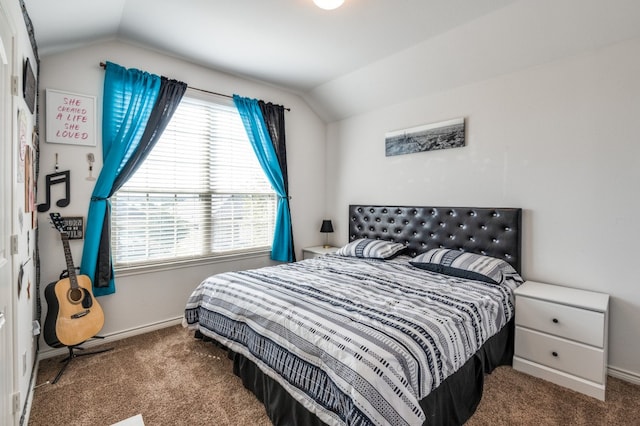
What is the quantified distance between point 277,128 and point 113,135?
1694mm

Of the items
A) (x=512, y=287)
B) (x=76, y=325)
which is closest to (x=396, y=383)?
(x=512, y=287)

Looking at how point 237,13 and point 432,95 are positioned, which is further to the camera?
point 432,95

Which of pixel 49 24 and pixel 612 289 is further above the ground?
pixel 49 24

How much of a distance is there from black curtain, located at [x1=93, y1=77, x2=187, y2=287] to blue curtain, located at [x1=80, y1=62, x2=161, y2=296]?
14mm

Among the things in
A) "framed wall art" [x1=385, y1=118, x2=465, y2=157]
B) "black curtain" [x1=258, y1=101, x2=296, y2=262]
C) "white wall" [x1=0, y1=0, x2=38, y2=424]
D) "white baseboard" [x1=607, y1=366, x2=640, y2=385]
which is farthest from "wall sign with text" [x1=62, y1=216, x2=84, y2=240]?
"white baseboard" [x1=607, y1=366, x2=640, y2=385]

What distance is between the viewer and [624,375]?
2.21 meters

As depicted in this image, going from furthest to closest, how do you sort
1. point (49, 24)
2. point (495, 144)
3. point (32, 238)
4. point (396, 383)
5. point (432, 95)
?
point (432, 95) → point (495, 144) → point (32, 238) → point (49, 24) → point (396, 383)

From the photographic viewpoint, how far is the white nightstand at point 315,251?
152 inches

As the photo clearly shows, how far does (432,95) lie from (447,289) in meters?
2.04

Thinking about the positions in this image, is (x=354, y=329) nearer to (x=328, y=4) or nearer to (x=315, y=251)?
(x=328, y=4)

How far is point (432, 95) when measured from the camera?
3.25 meters

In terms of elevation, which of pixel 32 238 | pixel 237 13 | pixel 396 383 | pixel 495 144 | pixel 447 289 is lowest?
pixel 396 383

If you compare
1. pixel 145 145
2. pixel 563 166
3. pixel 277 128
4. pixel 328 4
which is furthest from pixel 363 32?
pixel 145 145

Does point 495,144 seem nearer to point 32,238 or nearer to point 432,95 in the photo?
point 432,95
